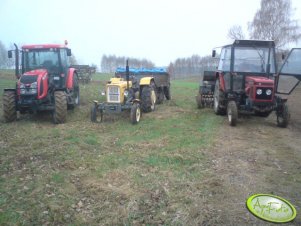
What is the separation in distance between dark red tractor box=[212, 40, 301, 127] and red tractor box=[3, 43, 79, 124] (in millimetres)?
4775

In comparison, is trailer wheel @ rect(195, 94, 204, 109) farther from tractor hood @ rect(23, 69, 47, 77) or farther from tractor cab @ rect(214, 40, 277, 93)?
tractor hood @ rect(23, 69, 47, 77)

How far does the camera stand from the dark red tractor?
27.9 feet

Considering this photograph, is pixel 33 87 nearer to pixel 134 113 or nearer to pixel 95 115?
pixel 95 115

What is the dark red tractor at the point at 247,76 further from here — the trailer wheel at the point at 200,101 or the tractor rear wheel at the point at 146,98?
the tractor rear wheel at the point at 146,98

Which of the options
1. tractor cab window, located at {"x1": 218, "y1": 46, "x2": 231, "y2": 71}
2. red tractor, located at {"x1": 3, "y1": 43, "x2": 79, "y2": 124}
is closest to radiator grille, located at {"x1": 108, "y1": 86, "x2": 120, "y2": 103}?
red tractor, located at {"x1": 3, "y1": 43, "x2": 79, "y2": 124}

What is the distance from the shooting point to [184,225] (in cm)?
373

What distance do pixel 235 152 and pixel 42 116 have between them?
6.54 meters

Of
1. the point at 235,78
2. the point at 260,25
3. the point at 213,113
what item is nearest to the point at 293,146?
the point at 235,78

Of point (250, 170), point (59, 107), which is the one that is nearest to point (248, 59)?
point (250, 170)

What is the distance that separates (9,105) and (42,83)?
1.11 meters

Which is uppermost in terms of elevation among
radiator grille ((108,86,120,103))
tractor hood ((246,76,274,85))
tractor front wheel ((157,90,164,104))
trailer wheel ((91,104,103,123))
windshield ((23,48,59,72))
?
windshield ((23,48,59,72))

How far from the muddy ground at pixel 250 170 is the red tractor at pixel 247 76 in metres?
0.56

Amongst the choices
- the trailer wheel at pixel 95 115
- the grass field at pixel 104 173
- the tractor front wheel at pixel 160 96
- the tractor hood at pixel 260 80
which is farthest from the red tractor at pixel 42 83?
the tractor hood at pixel 260 80

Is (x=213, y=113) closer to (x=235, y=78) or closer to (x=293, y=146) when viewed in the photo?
(x=235, y=78)
